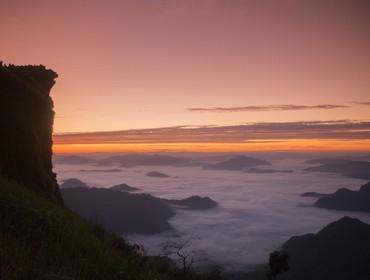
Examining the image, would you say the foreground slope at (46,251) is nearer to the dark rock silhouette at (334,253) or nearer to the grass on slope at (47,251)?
the grass on slope at (47,251)

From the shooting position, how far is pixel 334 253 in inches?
4926

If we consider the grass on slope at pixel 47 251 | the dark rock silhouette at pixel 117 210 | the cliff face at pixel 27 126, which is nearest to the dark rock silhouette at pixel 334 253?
the dark rock silhouette at pixel 117 210

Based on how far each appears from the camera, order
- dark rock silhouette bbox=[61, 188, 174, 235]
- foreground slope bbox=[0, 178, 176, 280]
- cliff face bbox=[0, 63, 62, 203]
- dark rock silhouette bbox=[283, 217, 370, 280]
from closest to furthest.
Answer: foreground slope bbox=[0, 178, 176, 280]
cliff face bbox=[0, 63, 62, 203]
dark rock silhouette bbox=[283, 217, 370, 280]
dark rock silhouette bbox=[61, 188, 174, 235]

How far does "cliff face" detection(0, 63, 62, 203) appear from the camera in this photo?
1880cm

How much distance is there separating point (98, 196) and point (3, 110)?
182 m

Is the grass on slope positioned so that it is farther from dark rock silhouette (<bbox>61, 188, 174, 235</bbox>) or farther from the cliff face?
dark rock silhouette (<bbox>61, 188, 174, 235</bbox>)

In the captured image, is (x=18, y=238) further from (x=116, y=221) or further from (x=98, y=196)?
(x=98, y=196)

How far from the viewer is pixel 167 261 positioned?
39.0ft

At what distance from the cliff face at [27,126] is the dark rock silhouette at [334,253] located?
3416 inches

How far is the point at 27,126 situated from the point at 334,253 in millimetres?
126482

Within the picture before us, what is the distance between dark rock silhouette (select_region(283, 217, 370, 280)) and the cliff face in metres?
86.8

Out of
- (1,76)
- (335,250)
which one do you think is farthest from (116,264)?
(335,250)

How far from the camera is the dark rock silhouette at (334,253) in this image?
4264 inches

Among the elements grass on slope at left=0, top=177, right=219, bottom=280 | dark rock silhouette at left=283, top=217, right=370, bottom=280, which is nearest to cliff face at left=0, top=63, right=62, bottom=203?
grass on slope at left=0, top=177, right=219, bottom=280
